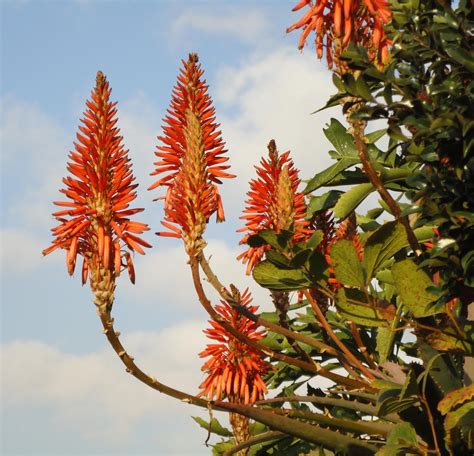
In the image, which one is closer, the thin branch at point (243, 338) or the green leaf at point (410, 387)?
the green leaf at point (410, 387)

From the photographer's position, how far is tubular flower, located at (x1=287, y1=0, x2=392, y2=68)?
200 inches

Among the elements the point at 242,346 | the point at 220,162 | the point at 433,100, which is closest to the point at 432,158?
the point at 433,100

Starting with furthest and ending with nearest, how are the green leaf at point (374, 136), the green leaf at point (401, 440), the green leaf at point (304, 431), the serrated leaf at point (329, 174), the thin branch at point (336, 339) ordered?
the green leaf at point (374, 136)
the serrated leaf at point (329, 174)
the thin branch at point (336, 339)
the green leaf at point (304, 431)
the green leaf at point (401, 440)

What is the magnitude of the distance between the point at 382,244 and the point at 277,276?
1.96 ft

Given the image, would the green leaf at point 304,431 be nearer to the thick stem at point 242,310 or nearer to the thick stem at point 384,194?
the thick stem at point 242,310

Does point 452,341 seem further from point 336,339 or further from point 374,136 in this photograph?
point 374,136

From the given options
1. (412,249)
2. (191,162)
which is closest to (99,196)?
(191,162)

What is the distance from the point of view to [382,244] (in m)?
4.40

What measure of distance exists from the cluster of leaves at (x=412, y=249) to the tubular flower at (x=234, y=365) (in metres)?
0.58

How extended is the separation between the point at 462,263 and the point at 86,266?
2.07m

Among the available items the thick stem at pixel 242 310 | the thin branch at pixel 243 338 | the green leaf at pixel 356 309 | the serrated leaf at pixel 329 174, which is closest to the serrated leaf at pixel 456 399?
the green leaf at pixel 356 309

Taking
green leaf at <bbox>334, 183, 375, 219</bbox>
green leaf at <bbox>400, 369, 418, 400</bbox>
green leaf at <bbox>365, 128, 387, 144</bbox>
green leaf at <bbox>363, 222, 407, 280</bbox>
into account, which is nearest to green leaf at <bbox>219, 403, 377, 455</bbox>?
green leaf at <bbox>400, 369, 418, 400</bbox>

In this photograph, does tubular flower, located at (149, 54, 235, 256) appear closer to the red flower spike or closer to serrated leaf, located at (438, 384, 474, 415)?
the red flower spike

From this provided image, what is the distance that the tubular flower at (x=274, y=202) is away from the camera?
5.04m
